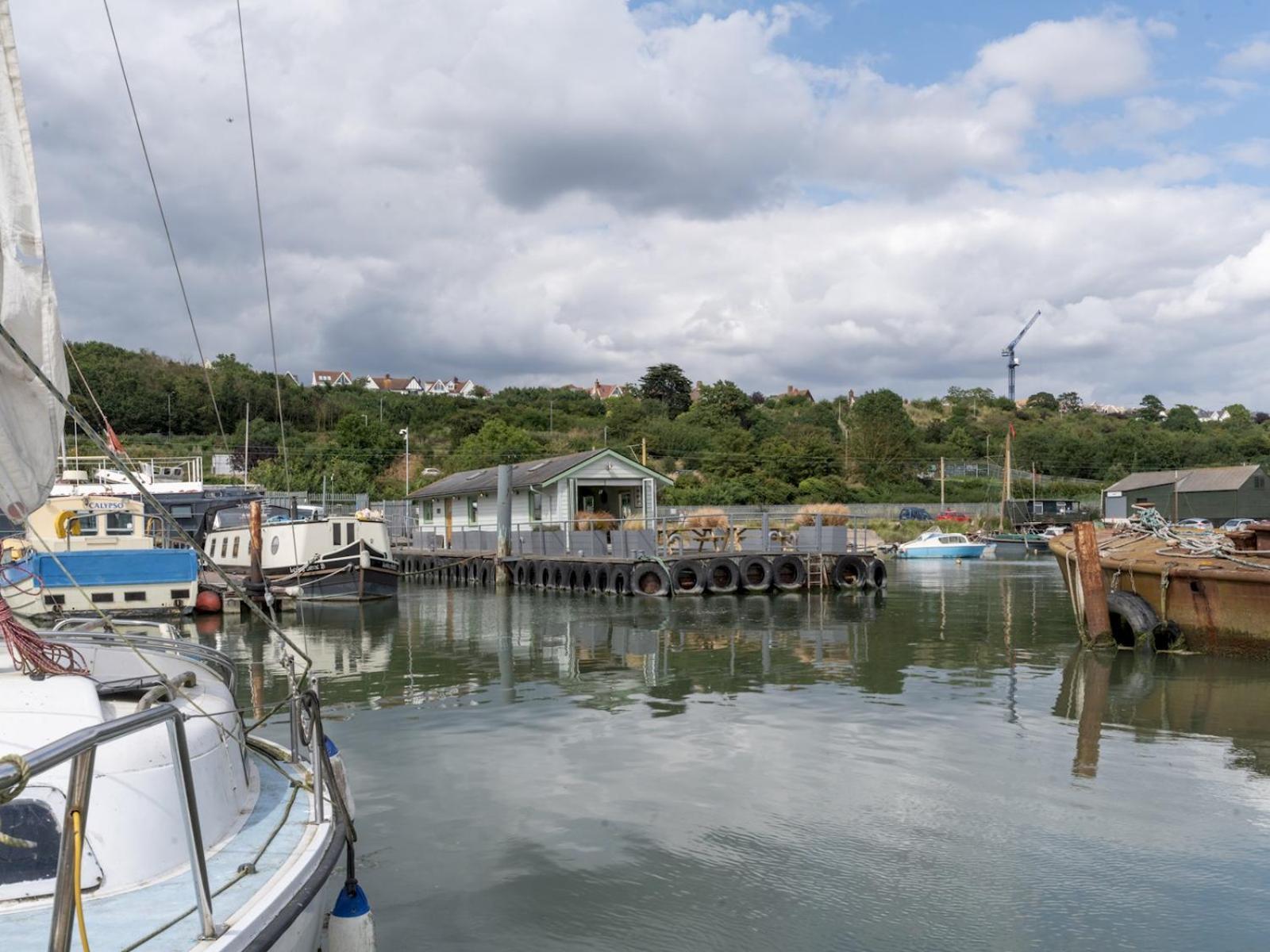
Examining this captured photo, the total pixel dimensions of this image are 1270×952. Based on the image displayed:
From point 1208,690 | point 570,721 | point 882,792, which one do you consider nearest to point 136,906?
point 882,792

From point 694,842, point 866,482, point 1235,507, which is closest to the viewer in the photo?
point 694,842

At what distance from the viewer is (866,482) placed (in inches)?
3305

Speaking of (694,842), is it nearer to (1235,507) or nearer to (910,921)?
(910,921)

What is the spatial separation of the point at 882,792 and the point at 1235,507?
66.9m

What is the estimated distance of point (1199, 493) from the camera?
6819 centimetres

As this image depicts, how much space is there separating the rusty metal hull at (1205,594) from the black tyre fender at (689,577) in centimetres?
1279

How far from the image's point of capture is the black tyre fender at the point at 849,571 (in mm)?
31344

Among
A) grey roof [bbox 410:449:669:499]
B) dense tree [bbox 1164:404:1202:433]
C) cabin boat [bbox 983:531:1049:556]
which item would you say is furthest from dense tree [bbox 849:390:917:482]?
→ dense tree [bbox 1164:404:1202:433]

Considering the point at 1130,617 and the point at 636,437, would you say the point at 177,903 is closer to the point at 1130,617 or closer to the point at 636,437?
the point at 1130,617

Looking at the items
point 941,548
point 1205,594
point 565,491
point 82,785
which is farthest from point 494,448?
point 82,785

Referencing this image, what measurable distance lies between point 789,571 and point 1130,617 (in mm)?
13885

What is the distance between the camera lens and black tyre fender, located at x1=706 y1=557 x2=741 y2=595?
30.3 meters

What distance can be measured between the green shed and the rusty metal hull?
4770 cm

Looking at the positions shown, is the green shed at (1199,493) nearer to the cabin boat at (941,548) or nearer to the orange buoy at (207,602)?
the cabin boat at (941,548)
